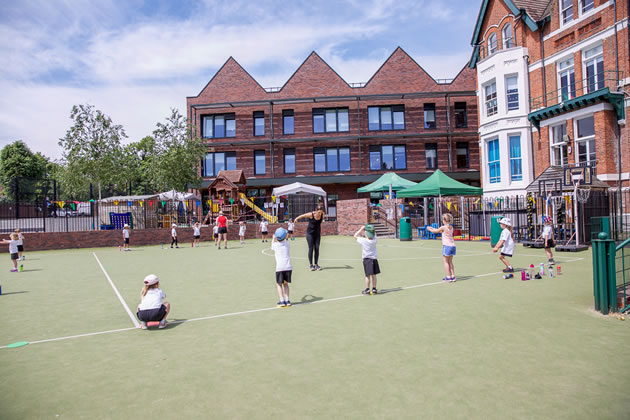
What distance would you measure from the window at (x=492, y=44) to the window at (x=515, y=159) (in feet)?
20.4

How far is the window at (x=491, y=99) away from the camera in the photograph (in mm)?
26656

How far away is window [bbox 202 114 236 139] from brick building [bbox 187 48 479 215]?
3.6 inches

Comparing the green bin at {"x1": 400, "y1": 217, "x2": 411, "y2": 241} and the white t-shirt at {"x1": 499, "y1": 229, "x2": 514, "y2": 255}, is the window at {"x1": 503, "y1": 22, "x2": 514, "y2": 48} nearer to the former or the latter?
the green bin at {"x1": 400, "y1": 217, "x2": 411, "y2": 241}

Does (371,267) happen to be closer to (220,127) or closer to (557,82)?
(557,82)

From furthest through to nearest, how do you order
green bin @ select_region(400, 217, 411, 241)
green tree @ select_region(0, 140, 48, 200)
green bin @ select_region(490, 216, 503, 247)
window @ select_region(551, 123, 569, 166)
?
green tree @ select_region(0, 140, 48, 200)
green bin @ select_region(400, 217, 411, 241)
window @ select_region(551, 123, 569, 166)
green bin @ select_region(490, 216, 503, 247)

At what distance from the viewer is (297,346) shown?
Result: 5160mm

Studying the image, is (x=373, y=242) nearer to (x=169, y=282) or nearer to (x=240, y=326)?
(x=240, y=326)

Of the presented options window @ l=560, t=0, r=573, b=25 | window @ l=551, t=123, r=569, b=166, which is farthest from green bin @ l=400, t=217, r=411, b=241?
window @ l=560, t=0, r=573, b=25

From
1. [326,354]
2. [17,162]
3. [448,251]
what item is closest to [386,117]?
[448,251]

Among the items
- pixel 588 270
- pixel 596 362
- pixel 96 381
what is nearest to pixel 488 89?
pixel 588 270

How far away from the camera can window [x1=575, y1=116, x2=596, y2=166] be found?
68.5 ft

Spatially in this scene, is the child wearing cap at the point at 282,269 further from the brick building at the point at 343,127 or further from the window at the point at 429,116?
the window at the point at 429,116

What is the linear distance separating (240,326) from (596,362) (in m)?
4.39

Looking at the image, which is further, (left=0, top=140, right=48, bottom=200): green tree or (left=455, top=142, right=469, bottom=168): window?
(left=0, top=140, right=48, bottom=200): green tree
